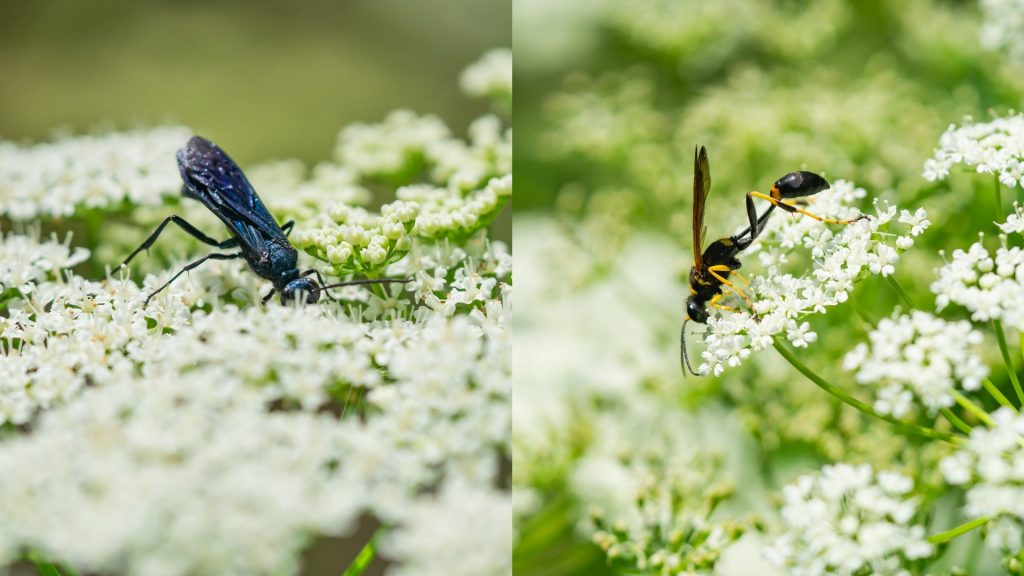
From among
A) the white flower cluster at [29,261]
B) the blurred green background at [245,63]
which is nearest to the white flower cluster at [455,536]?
the white flower cluster at [29,261]

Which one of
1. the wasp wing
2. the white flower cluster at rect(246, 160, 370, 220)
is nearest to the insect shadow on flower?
the wasp wing

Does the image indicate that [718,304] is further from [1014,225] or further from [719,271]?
[1014,225]

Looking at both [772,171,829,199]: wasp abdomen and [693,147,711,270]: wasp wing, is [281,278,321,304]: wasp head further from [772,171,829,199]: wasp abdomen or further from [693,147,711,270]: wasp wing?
[772,171,829,199]: wasp abdomen

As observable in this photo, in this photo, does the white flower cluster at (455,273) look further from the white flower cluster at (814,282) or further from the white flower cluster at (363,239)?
the white flower cluster at (814,282)

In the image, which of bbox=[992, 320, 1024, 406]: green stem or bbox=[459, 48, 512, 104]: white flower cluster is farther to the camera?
bbox=[459, 48, 512, 104]: white flower cluster

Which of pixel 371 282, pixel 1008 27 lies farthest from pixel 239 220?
pixel 1008 27

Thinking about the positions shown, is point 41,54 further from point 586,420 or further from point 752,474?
point 752,474
